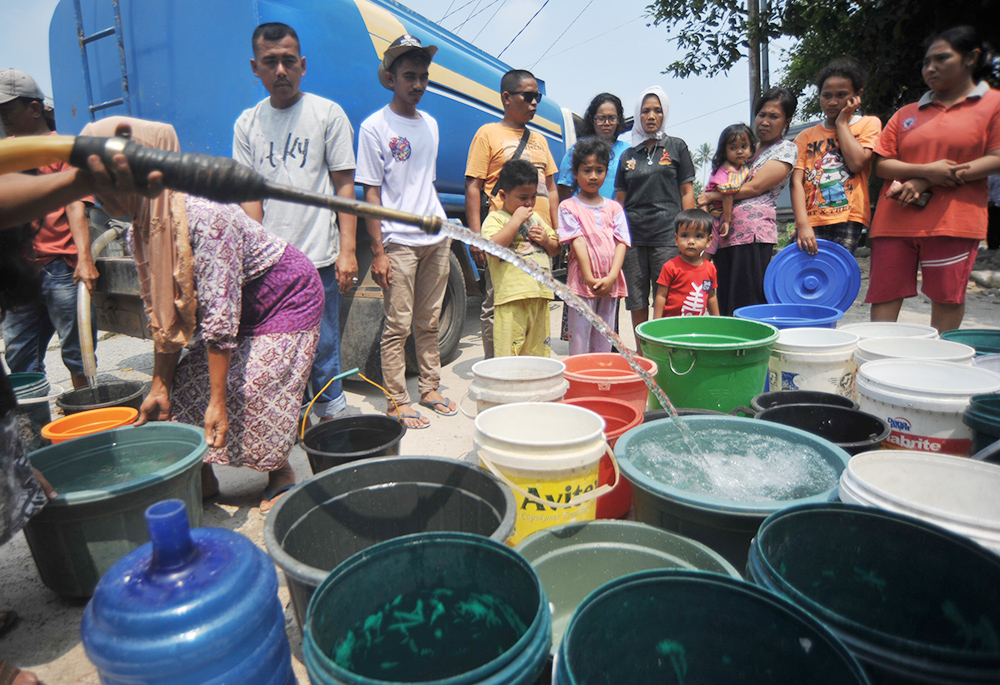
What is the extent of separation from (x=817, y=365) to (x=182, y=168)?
2.63 m

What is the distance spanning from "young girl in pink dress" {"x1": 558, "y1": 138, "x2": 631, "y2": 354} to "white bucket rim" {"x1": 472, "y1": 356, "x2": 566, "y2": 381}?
102 cm

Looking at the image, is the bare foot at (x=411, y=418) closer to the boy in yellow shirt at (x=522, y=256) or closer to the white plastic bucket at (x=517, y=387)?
the boy in yellow shirt at (x=522, y=256)

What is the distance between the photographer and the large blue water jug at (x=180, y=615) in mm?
963

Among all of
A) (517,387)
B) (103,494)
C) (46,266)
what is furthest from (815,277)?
(46,266)

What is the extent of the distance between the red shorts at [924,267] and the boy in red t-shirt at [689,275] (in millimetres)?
928

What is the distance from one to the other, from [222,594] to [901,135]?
4104mm

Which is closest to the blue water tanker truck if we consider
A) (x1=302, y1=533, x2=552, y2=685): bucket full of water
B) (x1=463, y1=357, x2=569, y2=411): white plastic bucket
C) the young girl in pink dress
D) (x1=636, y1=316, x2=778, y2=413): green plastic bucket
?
the young girl in pink dress

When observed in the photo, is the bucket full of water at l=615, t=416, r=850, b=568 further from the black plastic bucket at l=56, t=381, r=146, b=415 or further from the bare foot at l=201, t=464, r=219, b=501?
the black plastic bucket at l=56, t=381, r=146, b=415

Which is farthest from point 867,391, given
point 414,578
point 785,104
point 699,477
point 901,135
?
point 785,104

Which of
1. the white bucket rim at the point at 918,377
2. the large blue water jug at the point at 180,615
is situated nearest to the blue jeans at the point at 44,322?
the large blue water jug at the point at 180,615

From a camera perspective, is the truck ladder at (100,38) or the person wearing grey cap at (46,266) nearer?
the person wearing grey cap at (46,266)

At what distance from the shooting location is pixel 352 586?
3.58 feet

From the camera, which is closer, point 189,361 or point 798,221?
point 189,361

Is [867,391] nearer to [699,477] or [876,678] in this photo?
[699,477]
